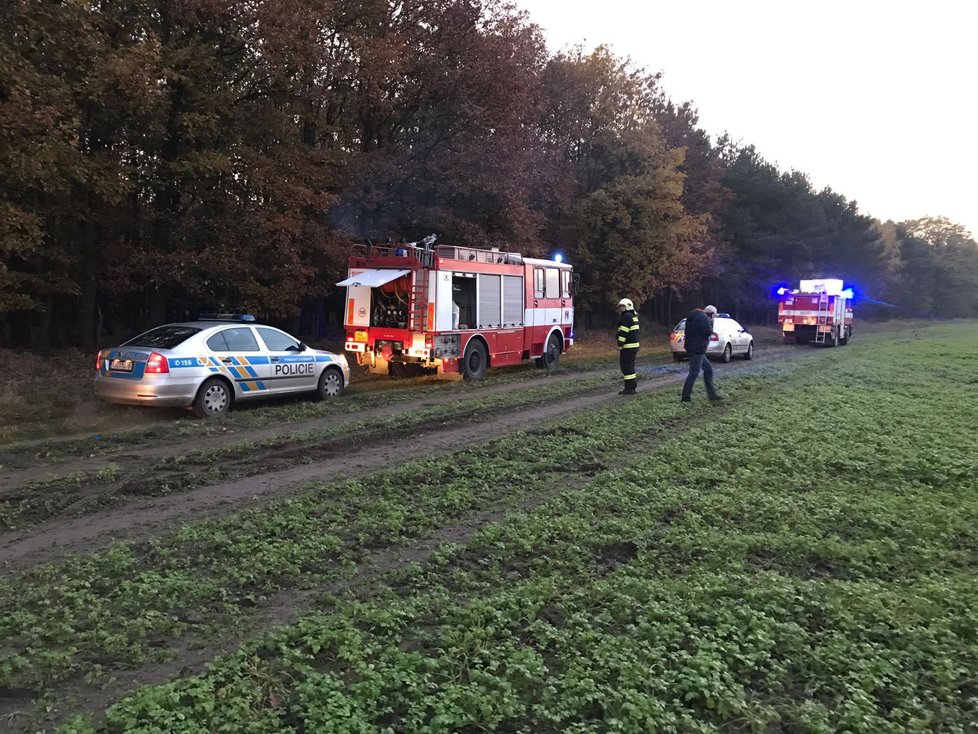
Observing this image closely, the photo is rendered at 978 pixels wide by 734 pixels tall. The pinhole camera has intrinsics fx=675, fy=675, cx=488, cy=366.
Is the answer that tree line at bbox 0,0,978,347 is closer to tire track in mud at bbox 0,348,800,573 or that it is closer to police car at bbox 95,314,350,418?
police car at bbox 95,314,350,418

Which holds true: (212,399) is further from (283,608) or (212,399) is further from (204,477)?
(283,608)

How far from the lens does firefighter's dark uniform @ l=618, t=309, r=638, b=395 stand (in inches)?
523

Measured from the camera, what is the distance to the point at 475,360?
52.9 ft

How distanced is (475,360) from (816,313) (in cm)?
2228

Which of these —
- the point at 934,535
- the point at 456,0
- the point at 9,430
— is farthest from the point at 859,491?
the point at 456,0

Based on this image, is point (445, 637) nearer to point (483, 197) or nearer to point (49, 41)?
point (49, 41)

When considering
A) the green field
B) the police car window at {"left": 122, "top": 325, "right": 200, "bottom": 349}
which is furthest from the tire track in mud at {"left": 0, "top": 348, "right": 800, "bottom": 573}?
the police car window at {"left": 122, "top": 325, "right": 200, "bottom": 349}

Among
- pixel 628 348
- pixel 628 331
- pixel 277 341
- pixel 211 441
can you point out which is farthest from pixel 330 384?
pixel 628 331

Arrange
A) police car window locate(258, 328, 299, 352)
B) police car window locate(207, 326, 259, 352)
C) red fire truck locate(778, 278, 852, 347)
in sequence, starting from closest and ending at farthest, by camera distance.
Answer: police car window locate(207, 326, 259, 352)
police car window locate(258, 328, 299, 352)
red fire truck locate(778, 278, 852, 347)

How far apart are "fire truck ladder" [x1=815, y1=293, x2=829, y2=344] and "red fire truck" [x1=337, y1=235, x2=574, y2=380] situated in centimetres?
1980

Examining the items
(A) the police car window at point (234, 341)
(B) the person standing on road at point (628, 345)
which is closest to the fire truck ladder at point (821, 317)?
(B) the person standing on road at point (628, 345)

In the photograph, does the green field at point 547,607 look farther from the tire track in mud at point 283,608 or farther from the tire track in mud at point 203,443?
the tire track in mud at point 203,443

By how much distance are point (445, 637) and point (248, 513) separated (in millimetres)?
2731

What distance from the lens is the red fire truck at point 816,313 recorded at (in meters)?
31.7
